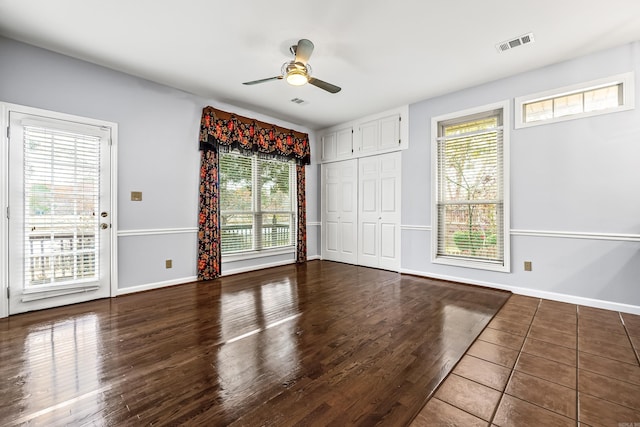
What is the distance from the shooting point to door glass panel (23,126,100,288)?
2.97m

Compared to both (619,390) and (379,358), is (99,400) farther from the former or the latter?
(619,390)

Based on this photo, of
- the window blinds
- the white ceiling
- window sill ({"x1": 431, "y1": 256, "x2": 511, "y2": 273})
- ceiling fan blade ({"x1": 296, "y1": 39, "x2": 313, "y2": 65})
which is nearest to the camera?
the white ceiling

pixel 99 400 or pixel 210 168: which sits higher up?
pixel 210 168

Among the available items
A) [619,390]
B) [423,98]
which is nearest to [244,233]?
[423,98]

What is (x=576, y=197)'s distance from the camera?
322 centimetres

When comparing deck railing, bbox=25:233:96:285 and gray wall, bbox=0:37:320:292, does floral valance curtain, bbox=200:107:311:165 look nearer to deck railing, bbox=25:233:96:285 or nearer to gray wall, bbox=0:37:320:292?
gray wall, bbox=0:37:320:292

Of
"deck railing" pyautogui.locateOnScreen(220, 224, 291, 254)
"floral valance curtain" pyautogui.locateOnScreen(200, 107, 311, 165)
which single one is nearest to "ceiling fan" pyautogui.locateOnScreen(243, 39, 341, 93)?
"floral valance curtain" pyautogui.locateOnScreen(200, 107, 311, 165)

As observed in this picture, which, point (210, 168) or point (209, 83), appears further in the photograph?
point (210, 168)

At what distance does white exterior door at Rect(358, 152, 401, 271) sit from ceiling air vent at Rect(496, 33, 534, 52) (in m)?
2.05

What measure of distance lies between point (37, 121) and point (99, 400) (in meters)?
3.06

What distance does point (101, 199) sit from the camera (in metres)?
3.41

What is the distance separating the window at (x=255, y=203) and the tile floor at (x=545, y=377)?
3.72 metres

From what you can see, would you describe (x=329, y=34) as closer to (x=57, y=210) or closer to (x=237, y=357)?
(x=237, y=357)

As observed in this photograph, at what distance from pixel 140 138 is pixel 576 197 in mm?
5424
